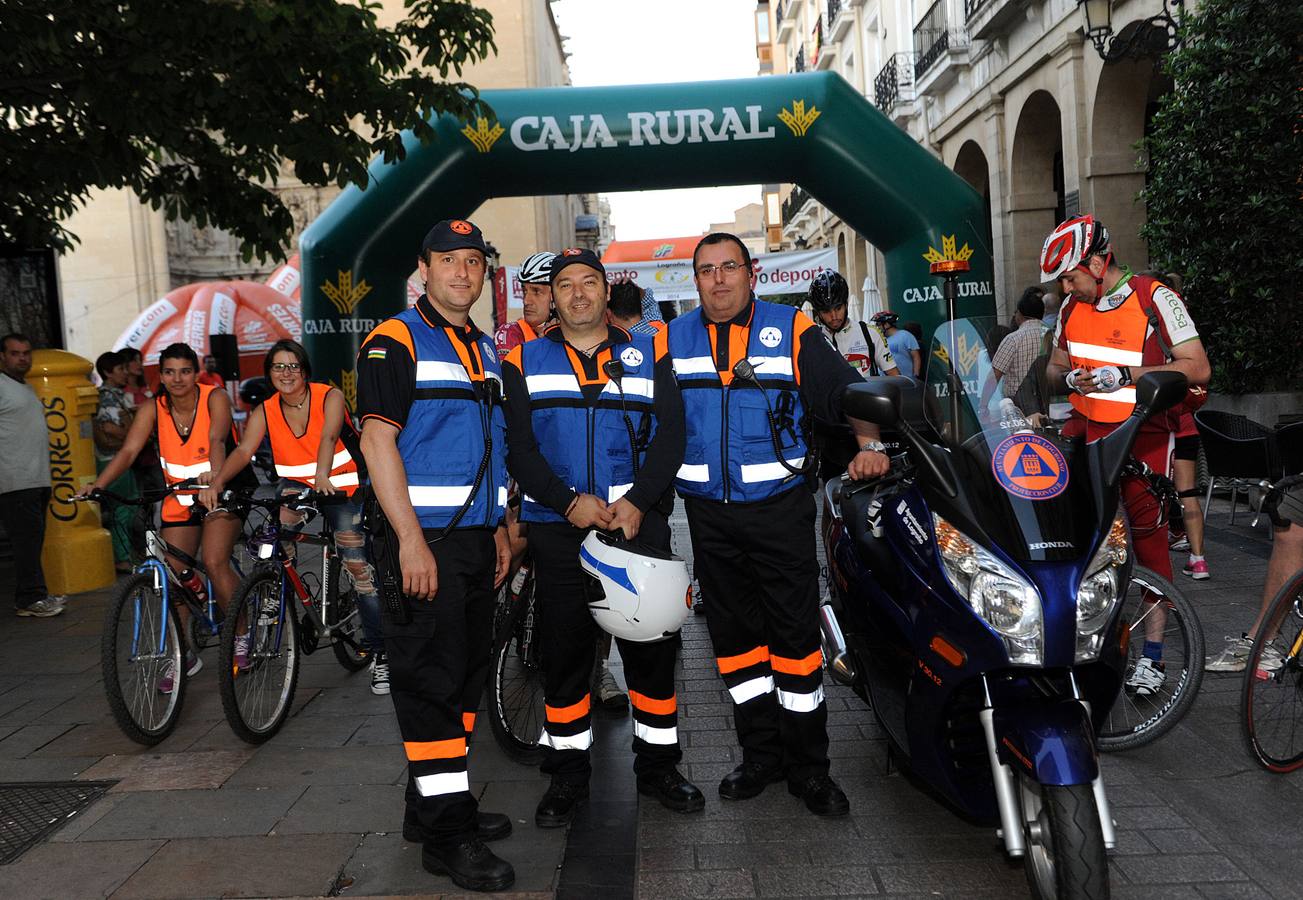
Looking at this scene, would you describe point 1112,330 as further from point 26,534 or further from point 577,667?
point 26,534

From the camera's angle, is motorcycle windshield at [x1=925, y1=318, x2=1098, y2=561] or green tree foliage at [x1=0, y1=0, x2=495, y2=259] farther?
green tree foliage at [x1=0, y1=0, x2=495, y2=259]

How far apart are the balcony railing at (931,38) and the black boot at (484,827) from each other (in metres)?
18.0

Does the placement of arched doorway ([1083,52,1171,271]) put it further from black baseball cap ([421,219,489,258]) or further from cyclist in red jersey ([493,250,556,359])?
black baseball cap ([421,219,489,258])

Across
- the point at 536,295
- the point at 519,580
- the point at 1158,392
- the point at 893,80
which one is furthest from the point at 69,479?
the point at 893,80

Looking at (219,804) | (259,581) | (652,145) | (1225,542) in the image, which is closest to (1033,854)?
(219,804)

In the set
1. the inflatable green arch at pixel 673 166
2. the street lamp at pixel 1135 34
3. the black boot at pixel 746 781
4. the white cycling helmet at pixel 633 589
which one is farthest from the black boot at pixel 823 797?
the street lamp at pixel 1135 34

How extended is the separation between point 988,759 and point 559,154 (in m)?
8.92

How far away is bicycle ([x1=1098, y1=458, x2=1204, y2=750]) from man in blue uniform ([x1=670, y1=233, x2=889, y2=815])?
1143 millimetres

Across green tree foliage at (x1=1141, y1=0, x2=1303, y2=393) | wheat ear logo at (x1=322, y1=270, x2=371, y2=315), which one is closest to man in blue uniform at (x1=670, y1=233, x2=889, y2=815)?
green tree foliage at (x1=1141, y1=0, x2=1303, y2=393)

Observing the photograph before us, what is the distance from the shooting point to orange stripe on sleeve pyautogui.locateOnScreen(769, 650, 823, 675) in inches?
150

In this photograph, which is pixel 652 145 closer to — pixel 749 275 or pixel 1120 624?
pixel 749 275

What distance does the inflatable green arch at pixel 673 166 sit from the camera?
1077 centimetres

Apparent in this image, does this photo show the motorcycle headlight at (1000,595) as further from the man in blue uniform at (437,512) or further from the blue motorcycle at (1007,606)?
the man in blue uniform at (437,512)

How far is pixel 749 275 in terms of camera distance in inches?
154
